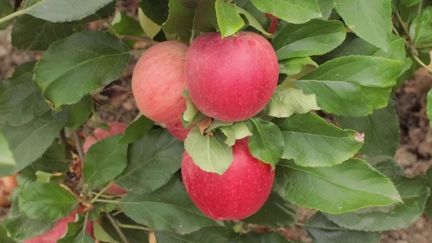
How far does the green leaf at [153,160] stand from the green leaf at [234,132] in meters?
0.21

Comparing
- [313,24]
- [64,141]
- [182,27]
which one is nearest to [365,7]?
[313,24]

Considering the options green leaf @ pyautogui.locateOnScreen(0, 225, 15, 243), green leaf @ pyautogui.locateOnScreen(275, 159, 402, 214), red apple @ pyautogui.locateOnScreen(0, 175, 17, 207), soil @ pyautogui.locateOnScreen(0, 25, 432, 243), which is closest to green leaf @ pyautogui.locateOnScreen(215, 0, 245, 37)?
green leaf @ pyautogui.locateOnScreen(275, 159, 402, 214)

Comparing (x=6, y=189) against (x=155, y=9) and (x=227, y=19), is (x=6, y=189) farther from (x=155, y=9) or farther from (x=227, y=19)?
(x=227, y=19)

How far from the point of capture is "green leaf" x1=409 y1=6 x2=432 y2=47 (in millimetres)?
922

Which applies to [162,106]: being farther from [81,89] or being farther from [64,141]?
[64,141]

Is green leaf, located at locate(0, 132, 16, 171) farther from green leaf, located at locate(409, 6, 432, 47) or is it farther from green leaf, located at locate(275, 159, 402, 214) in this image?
green leaf, located at locate(409, 6, 432, 47)

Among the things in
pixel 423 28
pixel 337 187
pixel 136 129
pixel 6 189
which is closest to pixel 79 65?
pixel 136 129

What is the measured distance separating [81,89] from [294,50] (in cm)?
25

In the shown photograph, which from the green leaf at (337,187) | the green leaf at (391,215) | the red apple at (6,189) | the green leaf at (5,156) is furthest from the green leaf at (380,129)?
the red apple at (6,189)

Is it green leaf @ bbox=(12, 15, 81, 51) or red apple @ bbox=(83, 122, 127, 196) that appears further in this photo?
red apple @ bbox=(83, 122, 127, 196)

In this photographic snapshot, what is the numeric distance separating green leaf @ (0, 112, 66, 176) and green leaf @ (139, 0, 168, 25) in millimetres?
229

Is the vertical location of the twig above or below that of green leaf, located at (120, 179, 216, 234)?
below

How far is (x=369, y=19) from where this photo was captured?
0.76 meters

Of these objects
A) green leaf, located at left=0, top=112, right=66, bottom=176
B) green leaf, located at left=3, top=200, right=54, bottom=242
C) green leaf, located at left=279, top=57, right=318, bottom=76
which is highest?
green leaf, located at left=279, top=57, right=318, bottom=76
